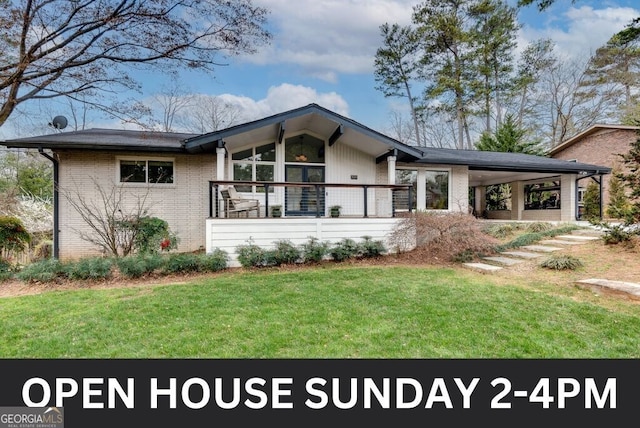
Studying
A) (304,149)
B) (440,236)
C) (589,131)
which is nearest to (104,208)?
(304,149)

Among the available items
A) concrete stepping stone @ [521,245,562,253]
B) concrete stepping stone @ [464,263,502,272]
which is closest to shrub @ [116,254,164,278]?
concrete stepping stone @ [464,263,502,272]

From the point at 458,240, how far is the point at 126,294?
7164mm

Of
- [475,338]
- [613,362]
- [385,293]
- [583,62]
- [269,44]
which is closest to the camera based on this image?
[613,362]

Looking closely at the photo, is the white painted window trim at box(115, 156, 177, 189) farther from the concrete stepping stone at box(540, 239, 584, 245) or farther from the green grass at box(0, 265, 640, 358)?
the concrete stepping stone at box(540, 239, 584, 245)

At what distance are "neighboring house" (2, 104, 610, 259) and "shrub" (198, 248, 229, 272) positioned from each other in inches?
18.3

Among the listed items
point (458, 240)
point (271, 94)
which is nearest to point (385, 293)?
point (458, 240)

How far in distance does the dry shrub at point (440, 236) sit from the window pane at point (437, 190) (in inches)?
134

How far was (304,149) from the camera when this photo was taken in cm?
Result: 1105

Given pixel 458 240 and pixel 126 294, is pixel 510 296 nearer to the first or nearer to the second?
pixel 458 240

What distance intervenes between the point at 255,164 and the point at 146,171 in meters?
3.20

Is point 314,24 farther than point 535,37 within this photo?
No

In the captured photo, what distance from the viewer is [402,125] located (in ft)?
83.9

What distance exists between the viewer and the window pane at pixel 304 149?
10.9 meters

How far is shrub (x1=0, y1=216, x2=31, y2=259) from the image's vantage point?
7320 millimetres
